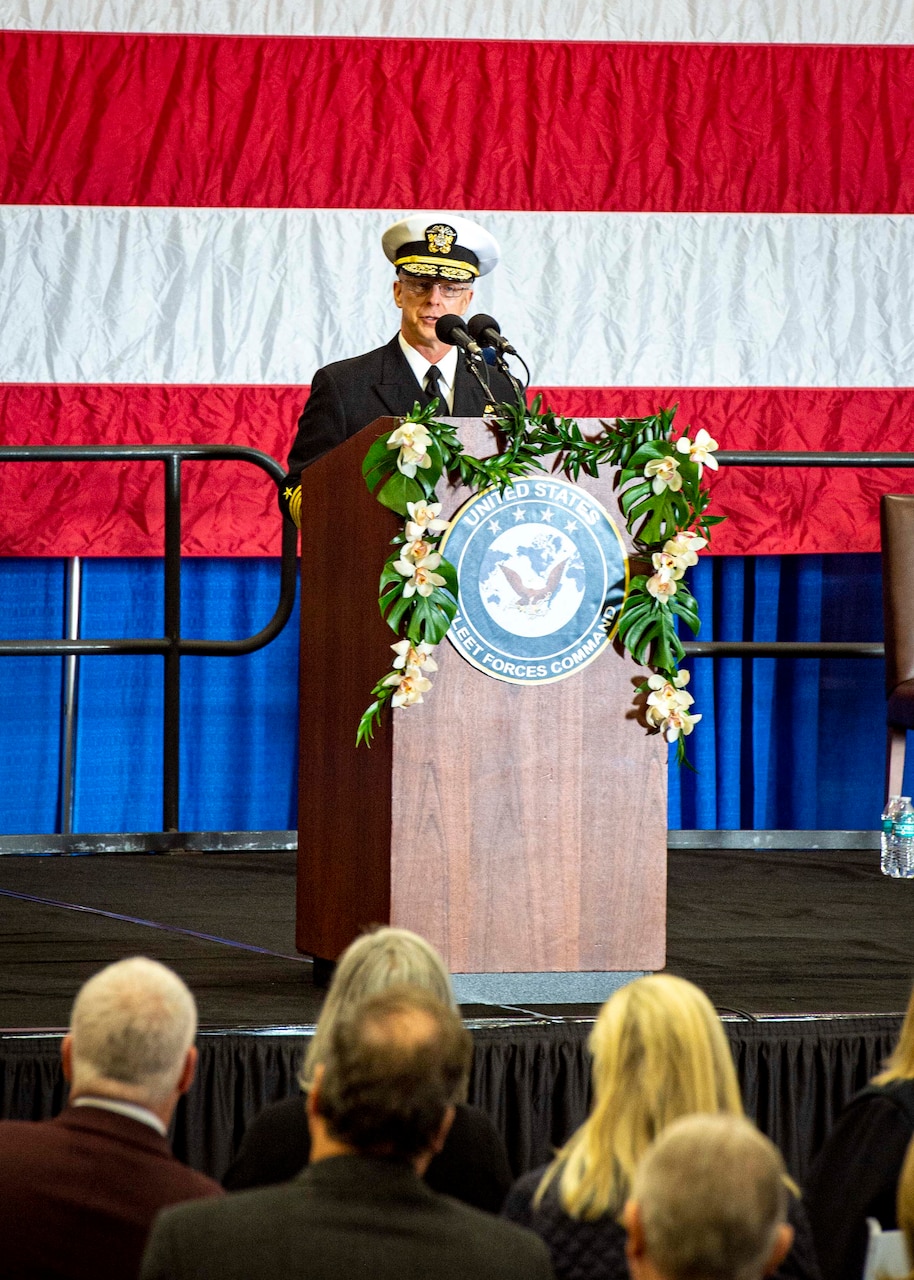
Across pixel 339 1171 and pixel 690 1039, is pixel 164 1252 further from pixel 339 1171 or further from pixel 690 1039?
pixel 690 1039

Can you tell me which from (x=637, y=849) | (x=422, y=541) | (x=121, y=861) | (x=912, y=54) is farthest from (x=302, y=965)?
(x=912, y=54)

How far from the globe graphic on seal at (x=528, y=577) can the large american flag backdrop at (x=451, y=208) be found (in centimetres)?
228

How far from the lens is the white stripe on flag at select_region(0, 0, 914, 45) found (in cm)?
469

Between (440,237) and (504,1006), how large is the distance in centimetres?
157

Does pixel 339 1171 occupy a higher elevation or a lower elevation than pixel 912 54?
lower

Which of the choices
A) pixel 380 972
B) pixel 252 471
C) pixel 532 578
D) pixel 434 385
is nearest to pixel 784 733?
pixel 252 471

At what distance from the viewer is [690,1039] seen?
1.48 m

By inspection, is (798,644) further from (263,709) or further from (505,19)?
(505,19)

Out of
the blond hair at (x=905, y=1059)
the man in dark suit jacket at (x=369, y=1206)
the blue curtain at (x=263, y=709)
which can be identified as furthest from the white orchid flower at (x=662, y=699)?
the blue curtain at (x=263, y=709)

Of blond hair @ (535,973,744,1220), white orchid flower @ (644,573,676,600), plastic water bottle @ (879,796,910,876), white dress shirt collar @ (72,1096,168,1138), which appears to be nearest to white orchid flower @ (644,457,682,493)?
white orchid flower @ (644,573,676,600)

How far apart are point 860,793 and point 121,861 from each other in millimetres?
2258

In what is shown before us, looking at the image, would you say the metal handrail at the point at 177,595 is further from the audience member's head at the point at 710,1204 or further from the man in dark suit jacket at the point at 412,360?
the audience member's head at the point at 710,1204

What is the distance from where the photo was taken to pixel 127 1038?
→ 1.53m

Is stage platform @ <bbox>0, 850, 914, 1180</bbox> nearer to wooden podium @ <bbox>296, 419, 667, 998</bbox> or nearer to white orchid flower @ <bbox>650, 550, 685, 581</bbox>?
wooden podium @ <bbox>296, 419, 667, 998</bbox>
